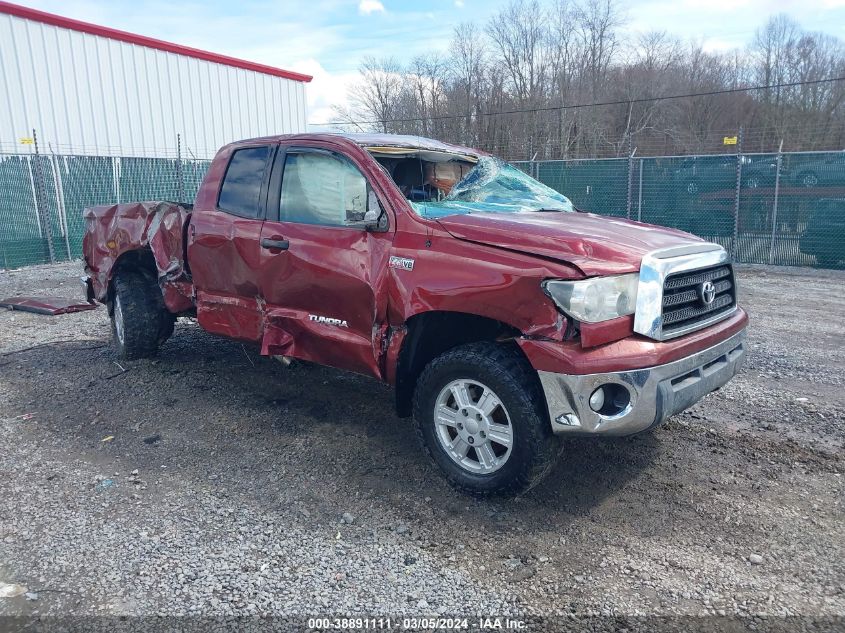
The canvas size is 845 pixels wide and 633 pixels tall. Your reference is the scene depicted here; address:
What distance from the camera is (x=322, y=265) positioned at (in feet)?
14.1

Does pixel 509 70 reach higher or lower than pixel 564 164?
higher

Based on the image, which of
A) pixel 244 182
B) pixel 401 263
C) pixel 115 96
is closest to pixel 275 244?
pixel 244 182

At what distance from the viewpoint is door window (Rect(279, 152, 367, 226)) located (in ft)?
13.9

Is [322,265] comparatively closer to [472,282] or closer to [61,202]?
[472,282]

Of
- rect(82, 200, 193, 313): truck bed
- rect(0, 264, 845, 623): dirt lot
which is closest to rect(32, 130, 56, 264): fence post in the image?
rect(82, 200, 193, 313): truck bed

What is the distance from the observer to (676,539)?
10.7 feet

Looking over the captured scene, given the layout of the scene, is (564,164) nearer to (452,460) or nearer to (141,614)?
(452,460)

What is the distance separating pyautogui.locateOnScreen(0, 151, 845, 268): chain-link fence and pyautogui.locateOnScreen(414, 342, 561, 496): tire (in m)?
11.5

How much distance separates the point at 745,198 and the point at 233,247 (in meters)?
11.6

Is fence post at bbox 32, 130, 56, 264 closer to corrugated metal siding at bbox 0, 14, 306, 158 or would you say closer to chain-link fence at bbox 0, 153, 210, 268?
chain-link fence at bbox 0, 153, 210, 268

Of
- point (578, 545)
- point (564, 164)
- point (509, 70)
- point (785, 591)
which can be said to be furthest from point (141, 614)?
point (509, 70)

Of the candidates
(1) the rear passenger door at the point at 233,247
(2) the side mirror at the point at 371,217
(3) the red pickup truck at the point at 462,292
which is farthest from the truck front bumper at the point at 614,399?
(1) the rear passenger door at the point at 233,247

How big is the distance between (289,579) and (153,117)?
1932 cm

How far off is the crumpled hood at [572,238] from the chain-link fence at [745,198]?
400 inches
